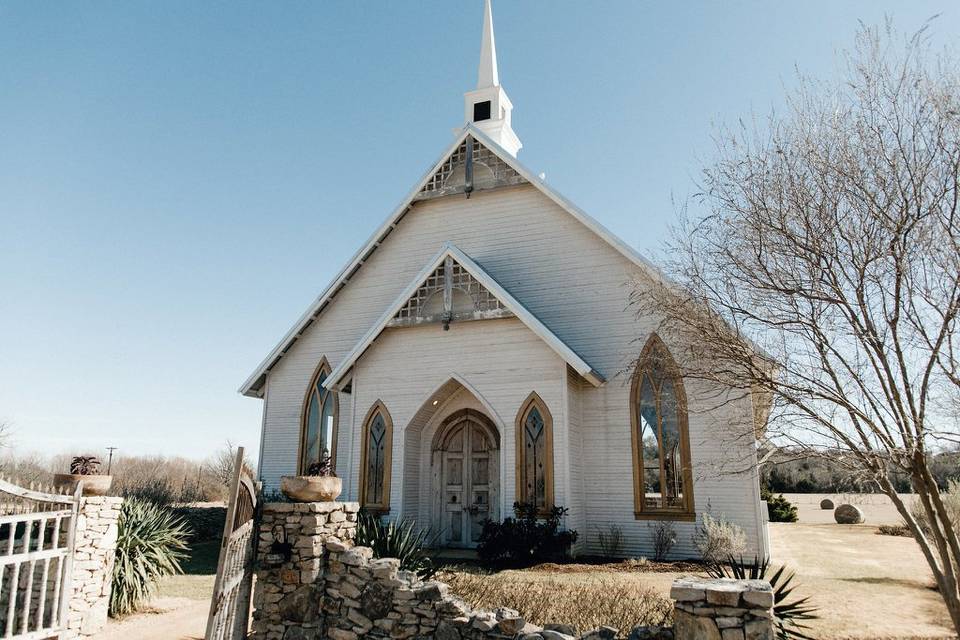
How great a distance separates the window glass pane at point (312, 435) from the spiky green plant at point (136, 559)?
19.1 feet

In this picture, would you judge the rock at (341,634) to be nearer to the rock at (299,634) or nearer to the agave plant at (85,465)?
the rock at (299,634)

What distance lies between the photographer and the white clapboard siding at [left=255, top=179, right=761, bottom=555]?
14469mm

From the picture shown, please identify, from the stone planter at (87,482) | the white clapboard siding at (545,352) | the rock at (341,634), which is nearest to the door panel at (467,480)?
the white clapboard siding at (545,352)

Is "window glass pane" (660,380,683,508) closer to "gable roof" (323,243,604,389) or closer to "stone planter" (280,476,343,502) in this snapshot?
"gable roof" (323,243,604,389)

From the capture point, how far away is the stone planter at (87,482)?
9.38 meters

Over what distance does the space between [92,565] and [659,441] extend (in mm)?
11075

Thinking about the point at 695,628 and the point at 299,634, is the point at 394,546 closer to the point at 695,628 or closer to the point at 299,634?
the point at 299,634

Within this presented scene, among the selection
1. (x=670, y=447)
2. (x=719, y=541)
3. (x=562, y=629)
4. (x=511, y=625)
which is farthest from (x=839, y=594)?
(x=511, y=625)

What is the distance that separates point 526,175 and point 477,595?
450 inches

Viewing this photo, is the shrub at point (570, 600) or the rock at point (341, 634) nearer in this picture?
the shrub at point (570, 600)

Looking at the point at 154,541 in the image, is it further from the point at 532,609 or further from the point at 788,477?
the point at 788,477

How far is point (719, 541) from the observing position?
13.4 meters

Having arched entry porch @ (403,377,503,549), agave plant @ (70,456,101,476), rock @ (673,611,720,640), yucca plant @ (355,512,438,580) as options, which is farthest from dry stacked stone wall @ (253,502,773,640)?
arched entry porch @ (403,377,503,549)

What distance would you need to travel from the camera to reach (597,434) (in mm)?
15531
